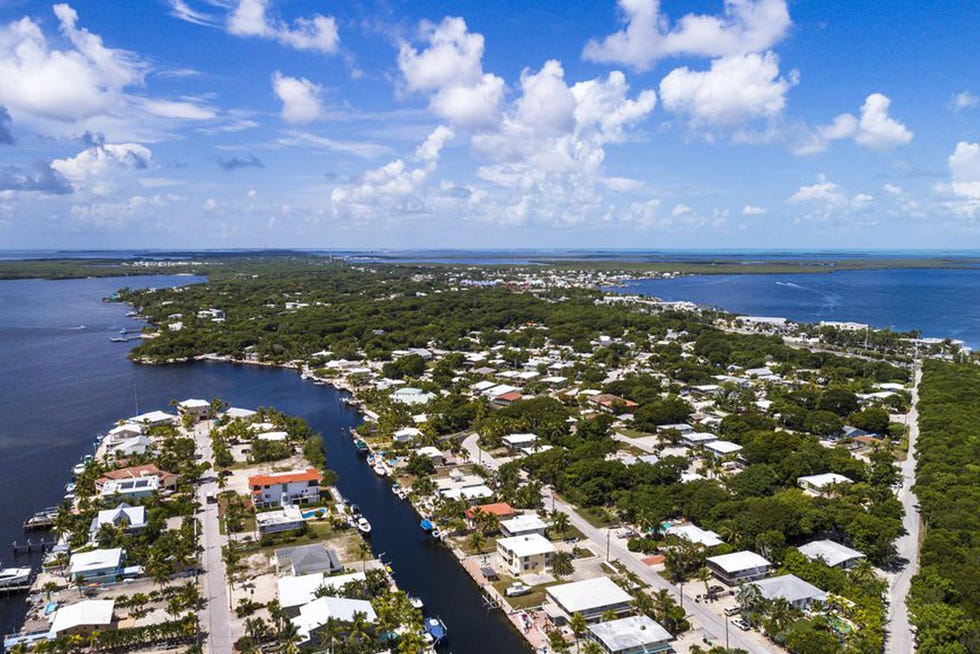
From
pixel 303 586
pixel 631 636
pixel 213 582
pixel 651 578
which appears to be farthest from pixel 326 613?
pixel 651 578

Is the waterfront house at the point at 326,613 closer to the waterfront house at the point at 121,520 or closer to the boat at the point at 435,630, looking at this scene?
the boat at the point at 435,630

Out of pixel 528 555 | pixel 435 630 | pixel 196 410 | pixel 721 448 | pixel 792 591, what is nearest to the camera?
pixel 435 630

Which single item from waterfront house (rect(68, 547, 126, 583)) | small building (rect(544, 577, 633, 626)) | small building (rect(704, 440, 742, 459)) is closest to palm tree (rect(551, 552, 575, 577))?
small building (rect(544, 577, 633, 626))

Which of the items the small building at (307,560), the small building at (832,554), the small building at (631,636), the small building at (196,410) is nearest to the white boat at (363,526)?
the small building at (307,560)

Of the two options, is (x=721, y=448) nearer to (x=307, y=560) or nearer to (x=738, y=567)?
(x=738, y=567)

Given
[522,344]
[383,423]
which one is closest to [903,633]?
[383,423]

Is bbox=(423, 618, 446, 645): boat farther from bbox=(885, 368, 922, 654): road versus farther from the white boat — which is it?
bbox=(885, 368, 922, 654): road
